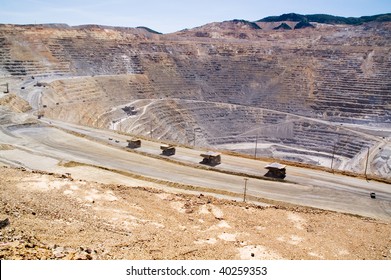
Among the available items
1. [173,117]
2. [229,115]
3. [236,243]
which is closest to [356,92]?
[229,115]

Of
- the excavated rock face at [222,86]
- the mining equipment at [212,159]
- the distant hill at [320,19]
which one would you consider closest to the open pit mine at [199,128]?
the mining equipment at [212,159]

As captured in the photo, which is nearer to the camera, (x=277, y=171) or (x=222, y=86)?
(x=277, y=171)

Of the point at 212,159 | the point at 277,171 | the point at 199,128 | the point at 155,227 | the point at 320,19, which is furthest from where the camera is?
the point at 320,19

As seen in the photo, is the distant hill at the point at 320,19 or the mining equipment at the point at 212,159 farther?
the distant hill at the point at 320,19

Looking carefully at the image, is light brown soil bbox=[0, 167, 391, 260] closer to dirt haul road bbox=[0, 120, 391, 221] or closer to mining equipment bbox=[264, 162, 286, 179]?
dirt haul road bbox=[0, 120, 391, 221]

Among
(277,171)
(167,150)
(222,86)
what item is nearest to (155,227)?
(277,171)

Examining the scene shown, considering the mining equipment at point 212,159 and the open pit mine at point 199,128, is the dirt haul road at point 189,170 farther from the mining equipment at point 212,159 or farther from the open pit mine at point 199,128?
the mining equipment at point 212,159

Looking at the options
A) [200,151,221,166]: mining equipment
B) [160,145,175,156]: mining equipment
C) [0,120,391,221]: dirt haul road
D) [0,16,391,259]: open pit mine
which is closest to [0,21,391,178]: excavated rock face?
[0,16,391,259]: open pit mine

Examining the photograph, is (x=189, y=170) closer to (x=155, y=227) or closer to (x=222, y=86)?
(x=155, y=227)
